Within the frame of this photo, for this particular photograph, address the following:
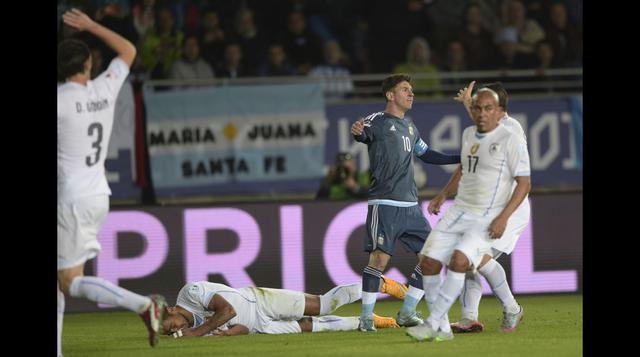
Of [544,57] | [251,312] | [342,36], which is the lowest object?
[251,312]

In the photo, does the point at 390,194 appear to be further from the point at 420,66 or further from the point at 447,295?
the point at 420,66

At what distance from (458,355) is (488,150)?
1.70 meters

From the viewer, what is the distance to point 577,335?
1040cm

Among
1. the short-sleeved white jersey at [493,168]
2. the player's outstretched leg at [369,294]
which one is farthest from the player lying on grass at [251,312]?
the short-sleeved white jersey at [493,168]

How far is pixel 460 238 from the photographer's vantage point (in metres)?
9.91

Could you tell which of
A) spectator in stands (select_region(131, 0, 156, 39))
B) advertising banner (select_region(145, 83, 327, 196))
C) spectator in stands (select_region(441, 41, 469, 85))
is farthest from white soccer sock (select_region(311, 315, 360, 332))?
spectator in stands (select_region(441, 41, 469, 85))

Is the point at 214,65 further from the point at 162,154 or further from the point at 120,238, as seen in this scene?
the point at 120,238

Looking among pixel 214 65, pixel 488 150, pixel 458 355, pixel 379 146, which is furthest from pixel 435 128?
pixel 458 355

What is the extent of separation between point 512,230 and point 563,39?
869cm

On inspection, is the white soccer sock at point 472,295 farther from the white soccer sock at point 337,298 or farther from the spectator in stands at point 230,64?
the spectator in stands at point 230,64

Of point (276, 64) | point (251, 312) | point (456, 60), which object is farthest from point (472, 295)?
point (456, 60)

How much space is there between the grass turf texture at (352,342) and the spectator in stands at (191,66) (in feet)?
16.2

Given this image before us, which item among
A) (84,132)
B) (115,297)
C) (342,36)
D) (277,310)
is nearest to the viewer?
(115,297)

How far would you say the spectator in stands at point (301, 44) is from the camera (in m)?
18.0
